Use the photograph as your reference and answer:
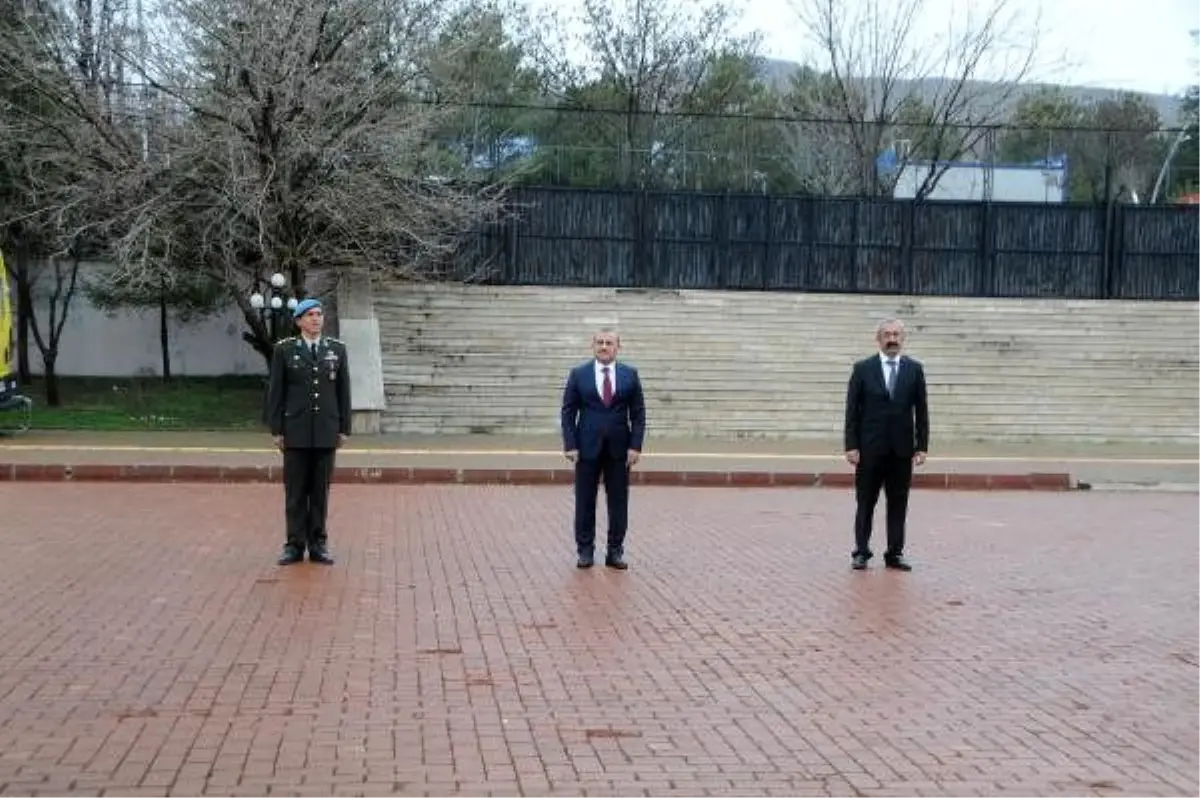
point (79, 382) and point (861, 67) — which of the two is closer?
point (79, 382)

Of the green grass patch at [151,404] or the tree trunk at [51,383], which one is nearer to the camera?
the green grass patch at [151,404]

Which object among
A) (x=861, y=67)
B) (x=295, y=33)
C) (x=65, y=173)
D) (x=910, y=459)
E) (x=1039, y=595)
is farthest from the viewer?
(x=861, y=67)

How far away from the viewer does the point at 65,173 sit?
20516mm

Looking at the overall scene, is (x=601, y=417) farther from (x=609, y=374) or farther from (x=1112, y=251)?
(x=1112, y=251)

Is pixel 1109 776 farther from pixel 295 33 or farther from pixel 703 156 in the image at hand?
pixel 703 156

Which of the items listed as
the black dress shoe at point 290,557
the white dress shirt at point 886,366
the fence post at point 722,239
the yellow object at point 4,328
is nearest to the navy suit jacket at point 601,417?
the white dress shirt at point 886,366

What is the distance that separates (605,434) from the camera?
912 centimetres

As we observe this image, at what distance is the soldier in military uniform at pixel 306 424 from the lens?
8.95m

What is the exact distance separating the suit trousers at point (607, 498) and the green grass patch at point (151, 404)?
1324 cm

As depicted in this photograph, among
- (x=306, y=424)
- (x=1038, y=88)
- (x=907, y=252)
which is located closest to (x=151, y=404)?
(x=306, y=424)

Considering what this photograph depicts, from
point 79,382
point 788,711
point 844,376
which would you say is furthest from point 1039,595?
point 79,382

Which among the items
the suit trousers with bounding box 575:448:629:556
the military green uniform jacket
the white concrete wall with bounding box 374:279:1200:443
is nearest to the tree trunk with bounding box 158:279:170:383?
the white concrete wall with bounding box 374:279:1200:443

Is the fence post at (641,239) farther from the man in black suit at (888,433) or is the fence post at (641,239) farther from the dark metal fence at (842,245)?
the man in black suit at (888,433)

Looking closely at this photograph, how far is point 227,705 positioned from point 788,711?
2413 millimetres
